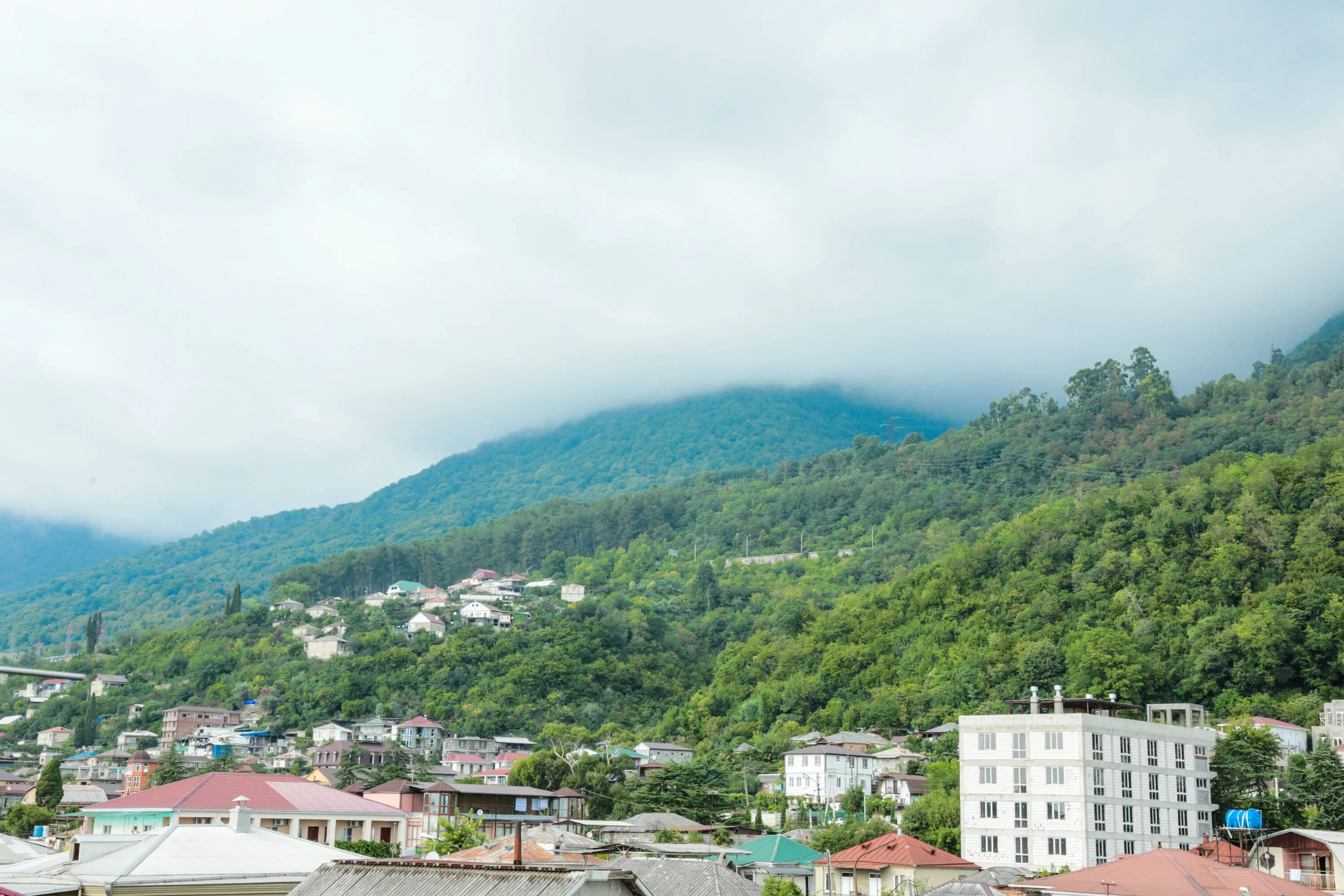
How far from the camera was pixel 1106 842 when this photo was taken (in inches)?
2174

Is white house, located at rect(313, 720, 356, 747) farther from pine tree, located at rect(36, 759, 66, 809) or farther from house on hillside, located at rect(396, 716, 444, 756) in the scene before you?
pine tree, located at rect(36, 759, 66, 809)

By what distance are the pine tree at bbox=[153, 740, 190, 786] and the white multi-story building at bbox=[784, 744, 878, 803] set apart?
132 feet

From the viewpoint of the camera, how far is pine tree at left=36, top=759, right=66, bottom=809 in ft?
249

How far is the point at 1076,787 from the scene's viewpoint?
5503cm

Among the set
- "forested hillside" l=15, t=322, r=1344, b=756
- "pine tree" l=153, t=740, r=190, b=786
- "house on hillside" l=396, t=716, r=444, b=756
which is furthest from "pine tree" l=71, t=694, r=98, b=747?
"house on hillside" l=396, t=716, r=444, b=756

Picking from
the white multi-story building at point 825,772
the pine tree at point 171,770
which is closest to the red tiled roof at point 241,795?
the white multi-story building at point 825,772

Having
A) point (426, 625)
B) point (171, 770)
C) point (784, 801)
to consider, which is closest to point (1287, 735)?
point (784, 801)

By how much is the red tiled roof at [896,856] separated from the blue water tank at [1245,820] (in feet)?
34.4

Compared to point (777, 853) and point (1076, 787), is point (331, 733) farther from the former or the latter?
point (1076, 787)

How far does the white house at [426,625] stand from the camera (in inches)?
5054

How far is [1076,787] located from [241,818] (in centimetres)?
4140

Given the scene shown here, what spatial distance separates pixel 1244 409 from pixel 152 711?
401 ft

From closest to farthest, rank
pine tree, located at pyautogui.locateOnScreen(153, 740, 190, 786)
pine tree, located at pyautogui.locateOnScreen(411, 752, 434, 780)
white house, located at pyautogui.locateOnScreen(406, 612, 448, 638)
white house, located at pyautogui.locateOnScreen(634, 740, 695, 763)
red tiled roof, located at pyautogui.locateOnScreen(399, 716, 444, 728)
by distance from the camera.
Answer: pine tree, located at pyautogui.locateOnScreen(411, 752, 434, 780)
pine tree, located at pyautogui.locateOnScreen(153, 740, 190, 786)
white house, located at pyautogui.locateOnScreen(634, 740, 695, 763)
red tiled roof, located at pyautogui.locateOnScreen(399, 716, 444, 728)
white house, located at pyautogui.locateOnScreen(406, 612, 448, 638)

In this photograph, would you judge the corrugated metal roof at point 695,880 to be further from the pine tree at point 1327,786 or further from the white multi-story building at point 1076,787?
the pine tree at point 1327,786
